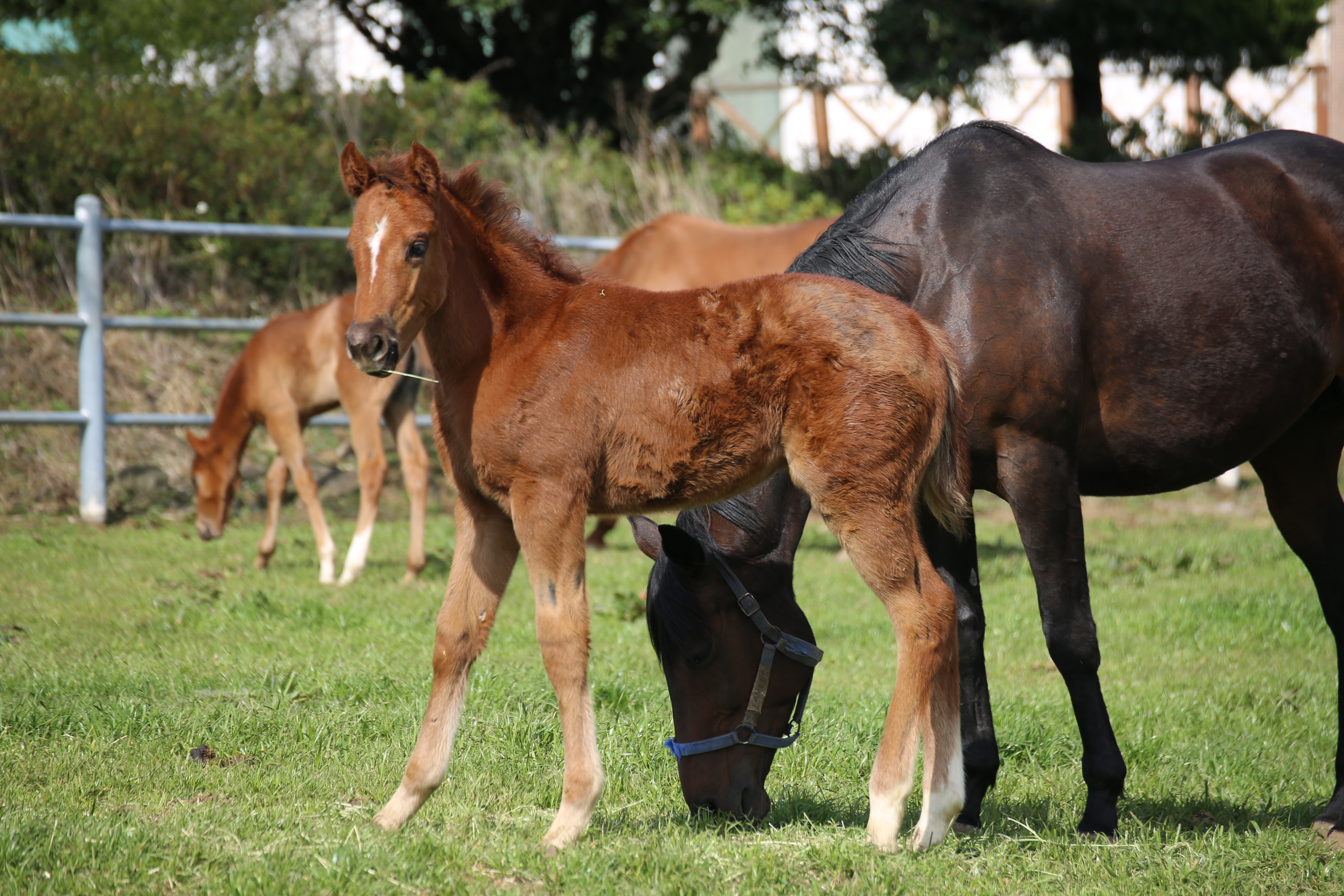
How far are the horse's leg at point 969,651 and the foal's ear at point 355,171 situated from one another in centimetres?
211

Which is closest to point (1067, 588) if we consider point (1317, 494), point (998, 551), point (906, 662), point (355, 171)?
point (906, 662)

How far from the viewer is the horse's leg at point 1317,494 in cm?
438

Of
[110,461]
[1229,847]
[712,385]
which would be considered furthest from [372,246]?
[110,461]

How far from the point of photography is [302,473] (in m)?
7.98

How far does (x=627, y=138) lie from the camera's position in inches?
661

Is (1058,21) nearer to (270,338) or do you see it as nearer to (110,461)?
(270,338)

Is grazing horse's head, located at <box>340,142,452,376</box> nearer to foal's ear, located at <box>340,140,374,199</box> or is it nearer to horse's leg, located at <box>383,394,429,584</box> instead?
foal's ear, located at <box>340,140,374,199</box>

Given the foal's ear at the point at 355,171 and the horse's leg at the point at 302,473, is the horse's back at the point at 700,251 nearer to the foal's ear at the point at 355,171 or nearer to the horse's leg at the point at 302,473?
the horse's leg at the point at 302,473

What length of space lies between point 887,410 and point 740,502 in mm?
727

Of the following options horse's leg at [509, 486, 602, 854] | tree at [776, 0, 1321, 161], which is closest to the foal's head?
horse's leg at [509, 486, 602, 854]

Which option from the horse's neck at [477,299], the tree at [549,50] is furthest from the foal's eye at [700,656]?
the tree at [549,50]

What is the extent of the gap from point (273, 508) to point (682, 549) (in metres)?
5.37

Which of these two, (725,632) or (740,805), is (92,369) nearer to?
(725,632)

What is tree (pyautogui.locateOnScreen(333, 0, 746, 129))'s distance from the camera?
16141 mm
